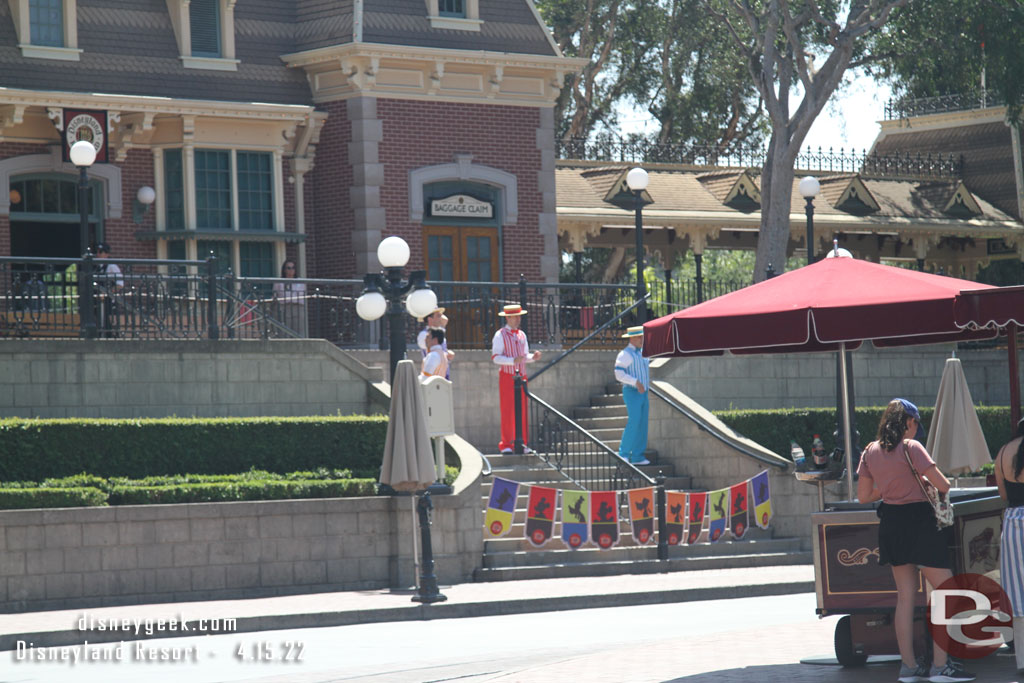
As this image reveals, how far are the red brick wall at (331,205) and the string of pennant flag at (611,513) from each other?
823cm

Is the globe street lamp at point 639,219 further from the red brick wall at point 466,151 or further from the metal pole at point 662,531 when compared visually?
the metal pole at point 662,531

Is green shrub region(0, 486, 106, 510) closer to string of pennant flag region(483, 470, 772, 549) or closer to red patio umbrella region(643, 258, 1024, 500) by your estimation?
string of pennant flag region(483, 470, 772, 549)

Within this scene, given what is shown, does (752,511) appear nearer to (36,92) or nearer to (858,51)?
(36,92)

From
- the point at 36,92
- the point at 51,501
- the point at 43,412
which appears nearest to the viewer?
the point at 51,501

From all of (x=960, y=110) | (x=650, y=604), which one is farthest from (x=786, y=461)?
(x=960, y=110)

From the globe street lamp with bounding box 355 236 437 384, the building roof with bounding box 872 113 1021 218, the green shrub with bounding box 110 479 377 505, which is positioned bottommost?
the green shrub with bounding box 110 479 377 505

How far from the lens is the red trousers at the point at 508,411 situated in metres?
21.5

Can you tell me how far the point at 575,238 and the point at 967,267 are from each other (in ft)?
40.3

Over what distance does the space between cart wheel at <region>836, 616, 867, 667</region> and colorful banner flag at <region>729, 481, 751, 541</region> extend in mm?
8573

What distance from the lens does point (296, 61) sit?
2691 cm

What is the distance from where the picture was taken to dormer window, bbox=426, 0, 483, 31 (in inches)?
1085

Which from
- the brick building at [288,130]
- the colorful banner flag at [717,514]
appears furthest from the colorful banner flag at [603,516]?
the brick building at [288,130]

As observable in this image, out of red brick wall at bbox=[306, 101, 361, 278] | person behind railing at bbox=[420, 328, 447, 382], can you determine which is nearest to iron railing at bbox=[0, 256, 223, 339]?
person behind railing at bbox=[420, 328, 447, 382]

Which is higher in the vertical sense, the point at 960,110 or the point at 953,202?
the point at 960,110
